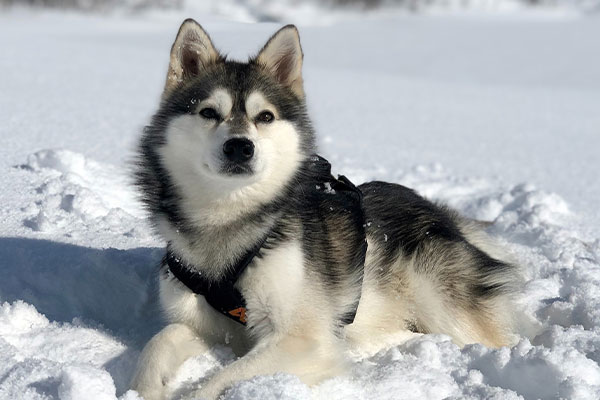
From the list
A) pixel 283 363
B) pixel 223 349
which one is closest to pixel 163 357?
pixel 223 349

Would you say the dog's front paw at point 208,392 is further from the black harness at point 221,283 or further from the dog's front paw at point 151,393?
the black harness at point 221,283

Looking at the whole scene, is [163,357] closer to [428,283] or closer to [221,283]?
[221,283]

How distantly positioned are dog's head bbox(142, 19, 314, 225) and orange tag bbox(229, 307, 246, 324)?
15.7 inches

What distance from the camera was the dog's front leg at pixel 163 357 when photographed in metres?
2.25

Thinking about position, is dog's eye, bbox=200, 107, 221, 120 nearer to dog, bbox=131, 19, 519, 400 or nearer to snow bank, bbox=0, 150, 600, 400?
dog, bbox=131, 19, 519, 400

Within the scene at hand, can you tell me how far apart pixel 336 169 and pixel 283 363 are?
3591 mm

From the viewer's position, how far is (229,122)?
2.45 metres

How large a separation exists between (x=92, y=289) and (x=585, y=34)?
21.7m

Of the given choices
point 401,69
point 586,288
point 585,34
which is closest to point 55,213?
point 586,288

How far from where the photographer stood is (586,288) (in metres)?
3.29

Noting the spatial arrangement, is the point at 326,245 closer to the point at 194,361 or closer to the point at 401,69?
the point at 194,361

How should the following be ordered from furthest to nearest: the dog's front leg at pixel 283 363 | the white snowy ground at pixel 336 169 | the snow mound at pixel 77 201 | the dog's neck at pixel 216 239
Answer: the snow mound at pixel 77 201
the dog's neck at pixel 216 239
the white snowy ground at pixel 336 169
the dog's front leg at pixel 283 363

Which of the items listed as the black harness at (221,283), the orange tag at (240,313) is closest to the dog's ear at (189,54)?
the black harness at (221,283)

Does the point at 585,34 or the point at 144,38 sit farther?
the point at 585,34
